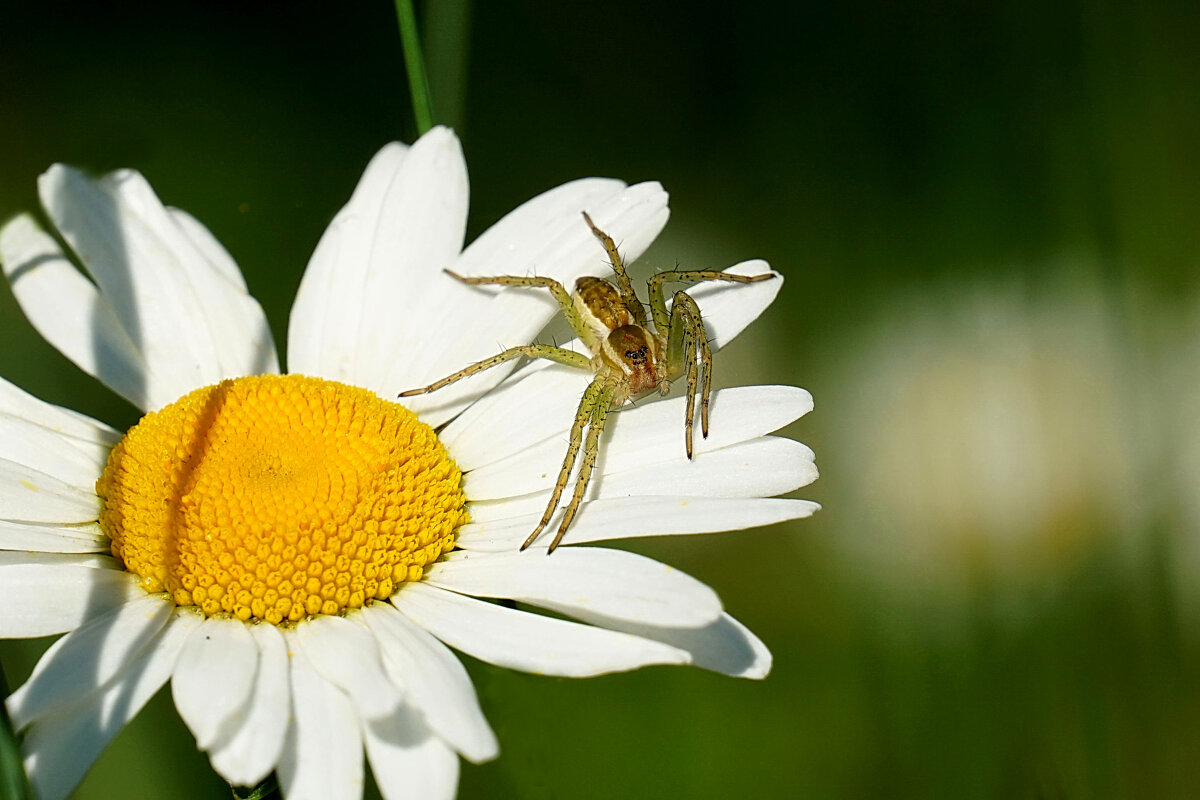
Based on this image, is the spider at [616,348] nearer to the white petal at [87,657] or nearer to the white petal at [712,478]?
the white petal at [712,478]

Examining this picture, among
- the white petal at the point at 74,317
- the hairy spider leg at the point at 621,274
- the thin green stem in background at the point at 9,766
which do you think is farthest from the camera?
the hairy spider leg at the point at 621,274

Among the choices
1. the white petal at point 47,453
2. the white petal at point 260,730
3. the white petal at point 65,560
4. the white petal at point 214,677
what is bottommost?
the white petal at point 260,730

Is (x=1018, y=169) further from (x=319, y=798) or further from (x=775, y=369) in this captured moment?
(x=319, y=798)

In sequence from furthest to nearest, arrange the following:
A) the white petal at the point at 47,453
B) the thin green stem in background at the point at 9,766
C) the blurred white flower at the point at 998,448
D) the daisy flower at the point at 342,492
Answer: the blurred white flower at the point at 998,448 → the white petal at the point at 47,453 → the daisy flower at the point at 342,492 → the thin green stem in background at the point at 9,766

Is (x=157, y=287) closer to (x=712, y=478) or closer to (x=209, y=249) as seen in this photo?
(x=209, y=249)

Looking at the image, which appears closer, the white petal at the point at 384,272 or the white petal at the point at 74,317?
the white petal at the point at 74,317

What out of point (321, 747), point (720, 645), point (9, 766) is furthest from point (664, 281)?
point (9, 766)

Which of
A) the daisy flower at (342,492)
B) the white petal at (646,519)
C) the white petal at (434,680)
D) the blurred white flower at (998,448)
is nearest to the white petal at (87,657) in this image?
the daisy flower at (342,492)

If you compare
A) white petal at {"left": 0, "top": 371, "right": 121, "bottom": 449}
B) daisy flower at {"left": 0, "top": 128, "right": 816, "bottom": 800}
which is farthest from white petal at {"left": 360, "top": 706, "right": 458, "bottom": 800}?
white petal at {"left": 0, "top": 371, "right": 121, "bottom": 449}

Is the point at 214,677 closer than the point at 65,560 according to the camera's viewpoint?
Yes
